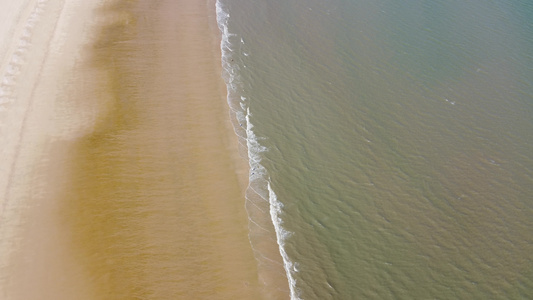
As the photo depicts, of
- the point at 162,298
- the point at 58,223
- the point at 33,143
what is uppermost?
the point at 33,143

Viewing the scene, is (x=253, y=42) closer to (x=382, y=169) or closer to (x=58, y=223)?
(x=382, y=169)

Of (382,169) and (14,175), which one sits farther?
(382,169)

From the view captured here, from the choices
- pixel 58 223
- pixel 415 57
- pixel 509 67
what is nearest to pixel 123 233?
pixel 58 223

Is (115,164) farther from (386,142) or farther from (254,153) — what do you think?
(386,142)

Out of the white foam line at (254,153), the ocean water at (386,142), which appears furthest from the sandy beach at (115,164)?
the ocean water at (386,142)

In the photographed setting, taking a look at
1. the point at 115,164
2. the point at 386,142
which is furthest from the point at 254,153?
the point at 386,142

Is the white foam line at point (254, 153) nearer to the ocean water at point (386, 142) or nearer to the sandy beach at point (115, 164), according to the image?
the ocean water at point (386, 142)

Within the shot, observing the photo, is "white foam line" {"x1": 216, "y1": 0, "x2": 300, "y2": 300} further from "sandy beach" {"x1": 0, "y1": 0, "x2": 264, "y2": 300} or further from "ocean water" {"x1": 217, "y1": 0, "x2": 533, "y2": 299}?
"sandy beach" {"x1": 0, "y1": 0, "x2": 264, "y2": 300}

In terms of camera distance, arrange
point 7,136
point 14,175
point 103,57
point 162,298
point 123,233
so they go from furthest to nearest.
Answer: point 103,57, point 7,136, point 14,175, point 123,233, point 162,298
